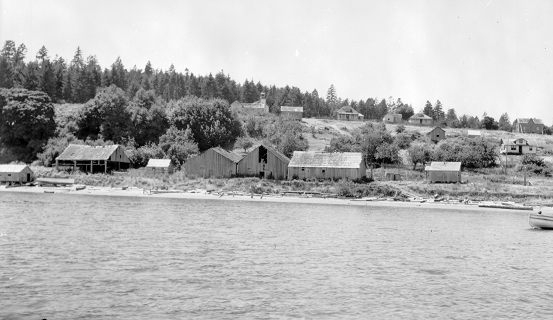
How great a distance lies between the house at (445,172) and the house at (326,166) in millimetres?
8311

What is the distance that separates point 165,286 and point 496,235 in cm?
2448

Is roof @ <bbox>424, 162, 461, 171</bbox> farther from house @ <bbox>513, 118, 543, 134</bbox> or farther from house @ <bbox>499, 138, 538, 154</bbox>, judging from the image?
house @ <bbox>513, 118, 543, 134</bbox>

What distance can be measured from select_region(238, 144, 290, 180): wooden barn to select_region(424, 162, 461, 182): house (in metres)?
17.5

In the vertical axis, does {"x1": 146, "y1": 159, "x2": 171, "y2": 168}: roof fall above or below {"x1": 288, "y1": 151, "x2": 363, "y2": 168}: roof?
below

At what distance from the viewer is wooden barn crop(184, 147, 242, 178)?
229 ft

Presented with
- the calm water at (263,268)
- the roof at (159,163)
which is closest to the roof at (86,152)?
the roof at (159,163)

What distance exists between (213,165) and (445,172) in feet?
93.0

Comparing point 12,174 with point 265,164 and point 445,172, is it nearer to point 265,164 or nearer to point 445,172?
point 265,164

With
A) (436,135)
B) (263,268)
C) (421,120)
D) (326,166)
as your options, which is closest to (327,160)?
(326,166)

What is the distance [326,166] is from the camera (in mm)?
66625

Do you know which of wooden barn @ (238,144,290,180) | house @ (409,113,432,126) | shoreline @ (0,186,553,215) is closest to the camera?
shoreline @ (0,186,553,215)

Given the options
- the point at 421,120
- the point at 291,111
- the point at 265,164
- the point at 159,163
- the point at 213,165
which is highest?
the point at 291,111

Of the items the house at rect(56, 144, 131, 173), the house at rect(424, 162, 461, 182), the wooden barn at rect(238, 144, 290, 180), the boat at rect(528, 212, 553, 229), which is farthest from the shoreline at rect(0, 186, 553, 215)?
the house at rect(424, 162, 461, 182)

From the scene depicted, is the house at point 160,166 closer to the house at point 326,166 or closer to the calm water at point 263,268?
the house at point 326,166
